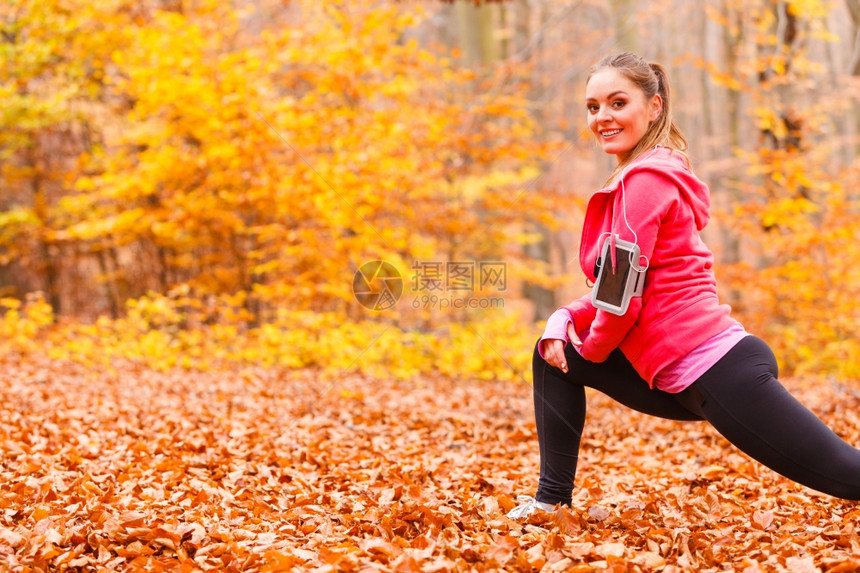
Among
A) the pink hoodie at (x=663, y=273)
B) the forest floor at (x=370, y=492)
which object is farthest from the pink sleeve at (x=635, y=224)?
the forest floor at (x=370, y=492)

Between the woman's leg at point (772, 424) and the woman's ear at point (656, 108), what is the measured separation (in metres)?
0.80

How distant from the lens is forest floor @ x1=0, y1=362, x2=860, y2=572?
233 centimetres

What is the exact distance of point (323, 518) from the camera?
2.85 metres

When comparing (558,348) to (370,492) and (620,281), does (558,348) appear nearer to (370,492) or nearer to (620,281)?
(620,281)

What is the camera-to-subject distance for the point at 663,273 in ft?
7.54

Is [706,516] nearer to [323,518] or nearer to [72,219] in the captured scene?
[323,518]

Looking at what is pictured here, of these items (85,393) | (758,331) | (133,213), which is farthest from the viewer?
(133,213)

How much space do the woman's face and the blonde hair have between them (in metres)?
0.02

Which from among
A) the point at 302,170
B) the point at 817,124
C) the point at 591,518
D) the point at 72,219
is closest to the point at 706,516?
the point at 591,518

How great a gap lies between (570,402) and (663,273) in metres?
0.58

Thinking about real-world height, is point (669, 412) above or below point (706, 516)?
above

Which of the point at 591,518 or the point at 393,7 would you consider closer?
the point at 591,518

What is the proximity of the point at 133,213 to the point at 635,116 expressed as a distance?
8.74m

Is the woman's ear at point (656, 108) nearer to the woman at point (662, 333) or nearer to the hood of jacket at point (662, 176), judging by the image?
the woman at point (662, 333)
